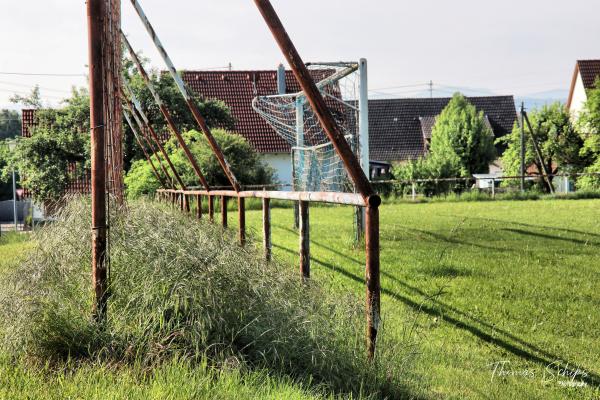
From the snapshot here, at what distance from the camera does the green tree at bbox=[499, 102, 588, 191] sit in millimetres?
41688

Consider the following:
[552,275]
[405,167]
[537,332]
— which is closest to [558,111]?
[405,167]

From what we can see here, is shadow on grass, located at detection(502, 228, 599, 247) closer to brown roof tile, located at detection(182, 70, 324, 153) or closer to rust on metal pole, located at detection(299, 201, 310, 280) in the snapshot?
rust on metal pole, located at detection(299, 201, 310, 280)

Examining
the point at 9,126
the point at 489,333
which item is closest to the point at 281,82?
the point at 489,333

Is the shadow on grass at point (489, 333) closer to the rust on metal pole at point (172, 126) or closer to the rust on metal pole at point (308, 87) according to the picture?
the rust on metal pole at point (308, 87)

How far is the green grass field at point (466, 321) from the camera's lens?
3490mm

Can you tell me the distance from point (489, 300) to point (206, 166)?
20.6 m

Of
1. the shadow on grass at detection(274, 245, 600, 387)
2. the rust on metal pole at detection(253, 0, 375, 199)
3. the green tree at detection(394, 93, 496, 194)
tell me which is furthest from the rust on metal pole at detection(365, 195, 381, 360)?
the green tree at detection(394, 93, 496, 194)

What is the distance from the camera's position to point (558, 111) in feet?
142

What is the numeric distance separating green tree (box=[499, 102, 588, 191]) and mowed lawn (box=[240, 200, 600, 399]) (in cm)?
3017

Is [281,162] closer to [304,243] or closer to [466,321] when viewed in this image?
[466,321]

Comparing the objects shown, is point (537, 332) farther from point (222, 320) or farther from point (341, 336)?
point (222, 320)

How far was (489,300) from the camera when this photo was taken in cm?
695

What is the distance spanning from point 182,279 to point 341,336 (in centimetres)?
93

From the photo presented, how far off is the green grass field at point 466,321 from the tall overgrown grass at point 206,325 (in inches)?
6.5
